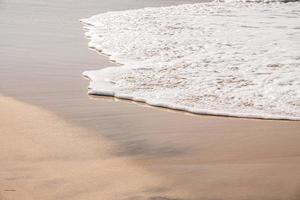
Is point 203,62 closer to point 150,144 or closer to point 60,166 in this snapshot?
point 150,144

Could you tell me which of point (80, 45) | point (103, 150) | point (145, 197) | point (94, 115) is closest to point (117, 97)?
point (94, 115)

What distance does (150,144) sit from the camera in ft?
13.7

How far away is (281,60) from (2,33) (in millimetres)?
4351

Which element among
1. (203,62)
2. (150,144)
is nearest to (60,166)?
(150,144)

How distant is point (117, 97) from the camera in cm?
559

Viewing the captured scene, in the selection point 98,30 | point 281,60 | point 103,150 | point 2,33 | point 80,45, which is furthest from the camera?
point 98,30

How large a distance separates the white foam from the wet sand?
1.04ft

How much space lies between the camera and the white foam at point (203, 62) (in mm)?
5465

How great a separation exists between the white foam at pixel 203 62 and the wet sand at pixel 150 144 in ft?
1.04

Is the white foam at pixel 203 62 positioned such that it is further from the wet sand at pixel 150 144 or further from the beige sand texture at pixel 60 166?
the beige sand texture at pixel 60 166

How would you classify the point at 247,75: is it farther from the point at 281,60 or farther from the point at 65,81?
the point at 65,81

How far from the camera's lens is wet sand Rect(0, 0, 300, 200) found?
10.8ft

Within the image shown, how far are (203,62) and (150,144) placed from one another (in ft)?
10.4

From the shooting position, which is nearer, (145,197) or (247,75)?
(145,197)
